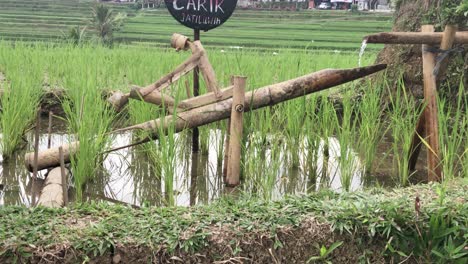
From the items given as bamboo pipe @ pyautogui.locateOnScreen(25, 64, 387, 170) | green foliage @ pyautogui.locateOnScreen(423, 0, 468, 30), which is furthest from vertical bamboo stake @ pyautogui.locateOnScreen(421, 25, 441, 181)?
green foliage @ pyautogui.locateOnScreen(423, 0, 468, 30)

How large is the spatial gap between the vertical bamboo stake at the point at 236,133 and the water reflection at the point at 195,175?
6 cm

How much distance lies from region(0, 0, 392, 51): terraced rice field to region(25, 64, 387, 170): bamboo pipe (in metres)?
10.3

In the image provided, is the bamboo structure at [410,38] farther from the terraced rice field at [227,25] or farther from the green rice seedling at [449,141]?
the terraced rice field at [227,25]

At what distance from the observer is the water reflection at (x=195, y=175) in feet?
7.24

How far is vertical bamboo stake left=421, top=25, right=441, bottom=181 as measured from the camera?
2.14 m

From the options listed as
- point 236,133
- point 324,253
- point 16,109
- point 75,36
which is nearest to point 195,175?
point 236,133

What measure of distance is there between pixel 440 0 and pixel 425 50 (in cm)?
149

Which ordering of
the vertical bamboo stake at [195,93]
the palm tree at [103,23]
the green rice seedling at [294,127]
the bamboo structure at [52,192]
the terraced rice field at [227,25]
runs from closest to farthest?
1. the bamboo structure at [52,192]
2. the green rice seedling at [294,127]
3. the vertical bamboo stake at [195,93]
4. the terraced rice field at [227,25]
5. the palm tree at [103,23]

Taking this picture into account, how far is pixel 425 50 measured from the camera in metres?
2.22

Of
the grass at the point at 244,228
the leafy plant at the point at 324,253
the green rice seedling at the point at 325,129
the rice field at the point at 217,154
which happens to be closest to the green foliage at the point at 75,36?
the rice field at the point at 217,154

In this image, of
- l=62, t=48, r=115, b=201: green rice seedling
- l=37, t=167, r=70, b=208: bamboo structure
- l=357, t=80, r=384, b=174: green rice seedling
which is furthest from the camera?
l=357, t=80, r=384, b=174: green rice seedling

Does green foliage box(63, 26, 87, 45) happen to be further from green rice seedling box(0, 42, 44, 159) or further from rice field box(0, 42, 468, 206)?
rice field box(0, 42, 468, 206)

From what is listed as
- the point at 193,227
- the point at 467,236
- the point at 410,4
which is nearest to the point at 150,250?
the point at 193,227

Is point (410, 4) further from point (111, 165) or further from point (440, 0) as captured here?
point (111, 165)
